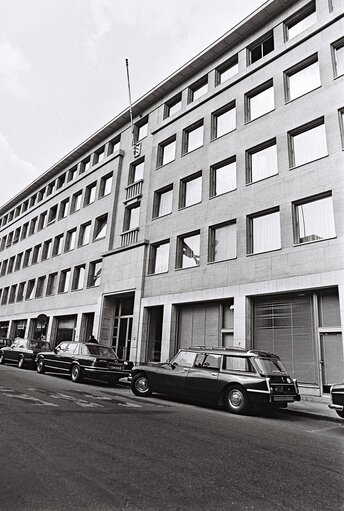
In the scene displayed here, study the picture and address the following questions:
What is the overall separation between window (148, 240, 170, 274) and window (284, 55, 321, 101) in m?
9.83

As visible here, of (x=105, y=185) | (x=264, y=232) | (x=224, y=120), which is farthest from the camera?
(x=105, y=185)

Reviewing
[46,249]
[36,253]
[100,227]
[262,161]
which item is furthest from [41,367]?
[36,253]

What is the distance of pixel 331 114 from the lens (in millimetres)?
15664

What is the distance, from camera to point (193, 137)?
22797 millimetres

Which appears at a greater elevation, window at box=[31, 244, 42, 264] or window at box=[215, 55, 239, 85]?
window at box=[215, 55, 239, 85]

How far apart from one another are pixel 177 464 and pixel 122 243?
68.6 ft

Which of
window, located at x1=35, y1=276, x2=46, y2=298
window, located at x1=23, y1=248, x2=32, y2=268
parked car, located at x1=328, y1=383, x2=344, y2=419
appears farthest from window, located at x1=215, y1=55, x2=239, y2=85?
→ window, located at x1=23, y1=248, x2=32, y2=268

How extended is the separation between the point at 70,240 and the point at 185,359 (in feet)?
74.3

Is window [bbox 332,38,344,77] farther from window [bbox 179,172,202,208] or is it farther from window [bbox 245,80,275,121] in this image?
window [bbox 179,172,202,208]

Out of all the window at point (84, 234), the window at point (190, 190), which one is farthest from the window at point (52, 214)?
the window at point (190, 190)

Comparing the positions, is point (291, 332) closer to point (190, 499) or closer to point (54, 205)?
point (190, 499)

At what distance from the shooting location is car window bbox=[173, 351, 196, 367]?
11438 millimetres

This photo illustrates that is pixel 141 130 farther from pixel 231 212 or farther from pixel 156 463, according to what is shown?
pixel 156 463

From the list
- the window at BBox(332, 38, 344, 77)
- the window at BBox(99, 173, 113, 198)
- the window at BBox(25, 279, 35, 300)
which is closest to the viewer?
the window at BBox(332, 38, 344, 77)
